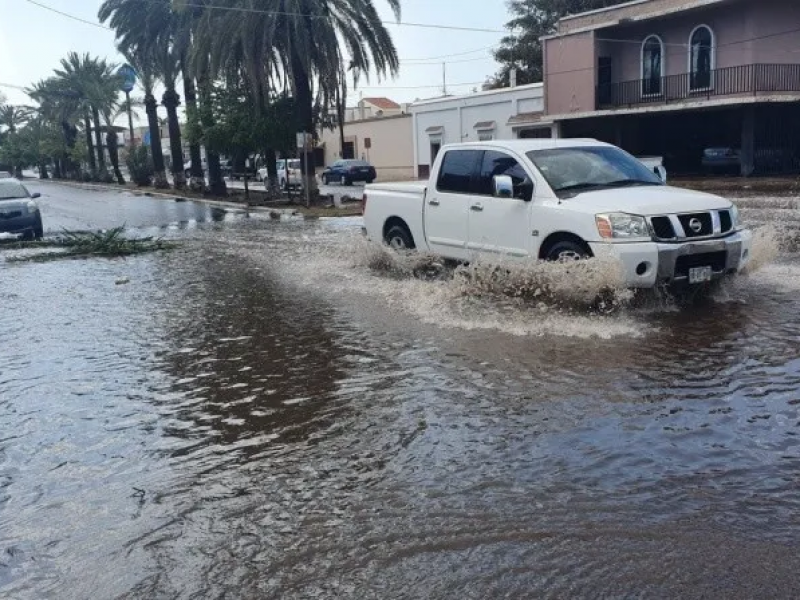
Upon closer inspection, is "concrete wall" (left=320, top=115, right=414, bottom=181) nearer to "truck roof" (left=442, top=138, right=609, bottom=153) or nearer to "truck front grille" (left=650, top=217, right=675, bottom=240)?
"truck roof" (left=442, top=138, right=609, bottom=153)

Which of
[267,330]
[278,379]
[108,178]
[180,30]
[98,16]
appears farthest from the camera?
[108,178]

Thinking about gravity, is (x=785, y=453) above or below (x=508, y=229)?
below

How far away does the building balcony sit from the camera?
1211 inches

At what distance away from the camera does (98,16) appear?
41312 mm

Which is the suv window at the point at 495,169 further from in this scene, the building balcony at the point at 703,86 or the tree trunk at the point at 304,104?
the building balcony at the point at 703,86

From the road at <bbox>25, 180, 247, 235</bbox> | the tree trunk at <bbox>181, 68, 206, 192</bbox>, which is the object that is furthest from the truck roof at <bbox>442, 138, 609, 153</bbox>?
the tree trunk at <bbox>181, 68, 206, 192</bbox>

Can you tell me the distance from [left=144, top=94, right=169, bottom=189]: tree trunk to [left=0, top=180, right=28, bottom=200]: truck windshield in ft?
89.5

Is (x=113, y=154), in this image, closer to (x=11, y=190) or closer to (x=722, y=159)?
(x=11, y=190)

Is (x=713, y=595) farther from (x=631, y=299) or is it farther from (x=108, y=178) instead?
(x=108, y=178)

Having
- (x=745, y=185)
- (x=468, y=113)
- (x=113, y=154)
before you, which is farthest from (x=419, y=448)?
(x=113, y=154)

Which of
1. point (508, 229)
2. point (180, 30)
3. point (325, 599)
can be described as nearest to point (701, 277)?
point (508, 229)

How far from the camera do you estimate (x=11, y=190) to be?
72.2 ft

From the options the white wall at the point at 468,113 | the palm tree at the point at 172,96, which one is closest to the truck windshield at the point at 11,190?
the palm tree at the point at 172,96

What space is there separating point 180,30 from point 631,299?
32.0 m
